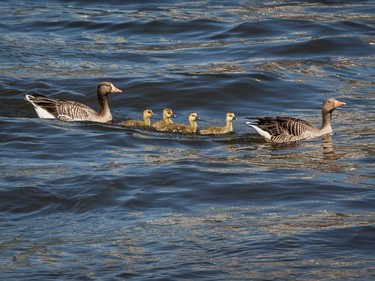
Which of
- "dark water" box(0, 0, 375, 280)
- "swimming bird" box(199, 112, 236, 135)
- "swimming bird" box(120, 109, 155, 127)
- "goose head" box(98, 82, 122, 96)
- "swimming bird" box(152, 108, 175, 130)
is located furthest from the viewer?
"goose head" box(98, 82, 122, 96)

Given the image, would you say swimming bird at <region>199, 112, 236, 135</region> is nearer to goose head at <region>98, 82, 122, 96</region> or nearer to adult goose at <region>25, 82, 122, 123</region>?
adult goose at <region>25, 82, 122, 123</region>

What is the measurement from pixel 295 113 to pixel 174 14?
9240 mm

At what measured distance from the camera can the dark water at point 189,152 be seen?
35.4 feet

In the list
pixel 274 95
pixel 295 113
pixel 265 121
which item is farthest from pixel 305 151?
pixel 274 95

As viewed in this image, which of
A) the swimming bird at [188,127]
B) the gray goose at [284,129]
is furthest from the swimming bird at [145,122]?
the gray goose at [284,129]

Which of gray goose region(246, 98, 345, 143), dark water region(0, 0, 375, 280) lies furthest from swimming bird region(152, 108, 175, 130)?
gray goose region(246, 98, 345, 143)

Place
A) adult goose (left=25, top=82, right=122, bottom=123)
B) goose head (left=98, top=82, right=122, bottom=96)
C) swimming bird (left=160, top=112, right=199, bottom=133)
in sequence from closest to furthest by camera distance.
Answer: swimming bird (left=160, top=112, right=199, bottom=133), adult goose (left=25, top=82, right=122, bottom=123), goose head (left=98, top=82, right=122, bottom=96)

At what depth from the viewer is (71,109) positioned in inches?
706

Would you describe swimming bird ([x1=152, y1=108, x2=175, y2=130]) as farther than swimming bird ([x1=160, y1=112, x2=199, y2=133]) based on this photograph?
A: Yes

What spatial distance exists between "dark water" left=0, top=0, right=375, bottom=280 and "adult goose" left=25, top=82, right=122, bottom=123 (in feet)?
1.35

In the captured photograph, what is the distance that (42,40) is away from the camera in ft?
79.2

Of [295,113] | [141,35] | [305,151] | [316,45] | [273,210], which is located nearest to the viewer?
[273,210]

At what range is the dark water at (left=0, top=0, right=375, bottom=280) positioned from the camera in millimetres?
10797

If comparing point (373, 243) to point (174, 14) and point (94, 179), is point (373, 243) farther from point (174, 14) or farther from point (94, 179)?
point (174, 14)
